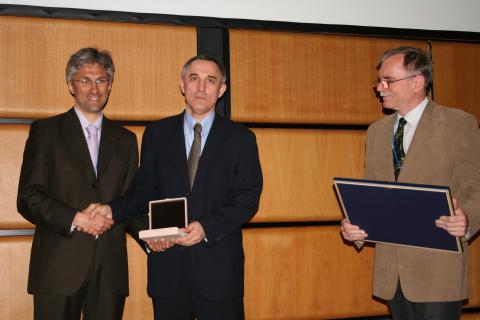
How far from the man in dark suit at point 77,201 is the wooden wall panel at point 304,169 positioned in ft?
3.34

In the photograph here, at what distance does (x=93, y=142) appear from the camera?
2.67 m

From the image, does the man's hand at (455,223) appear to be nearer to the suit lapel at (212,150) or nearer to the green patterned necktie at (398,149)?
the green patterned necktie at (398,149)

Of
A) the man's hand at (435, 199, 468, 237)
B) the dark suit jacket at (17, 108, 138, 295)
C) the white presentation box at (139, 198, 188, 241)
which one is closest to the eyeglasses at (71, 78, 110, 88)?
the dark suit jacket at (17, 108, 138, 295)

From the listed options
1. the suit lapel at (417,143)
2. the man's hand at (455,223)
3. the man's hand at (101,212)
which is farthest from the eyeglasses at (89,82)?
the man's hand at (455,223)

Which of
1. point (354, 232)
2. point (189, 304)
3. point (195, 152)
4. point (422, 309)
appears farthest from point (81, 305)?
point (422, 309)

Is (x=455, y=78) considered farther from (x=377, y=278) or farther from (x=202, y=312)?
(x=202, y=312)

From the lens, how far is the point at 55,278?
240cm

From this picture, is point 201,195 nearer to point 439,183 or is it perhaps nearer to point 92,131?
point 92,131

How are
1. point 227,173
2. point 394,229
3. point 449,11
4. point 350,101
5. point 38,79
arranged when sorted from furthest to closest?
point 449,11 → point 350,101 → point 38,79 → point 227,173 → point 394,229

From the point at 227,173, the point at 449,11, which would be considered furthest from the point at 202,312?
the point at 449,11

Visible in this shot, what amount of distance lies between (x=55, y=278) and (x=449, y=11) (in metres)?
3.42

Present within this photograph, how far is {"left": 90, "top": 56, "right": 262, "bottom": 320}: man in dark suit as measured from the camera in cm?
239

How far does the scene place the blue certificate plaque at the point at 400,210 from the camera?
2021 mm

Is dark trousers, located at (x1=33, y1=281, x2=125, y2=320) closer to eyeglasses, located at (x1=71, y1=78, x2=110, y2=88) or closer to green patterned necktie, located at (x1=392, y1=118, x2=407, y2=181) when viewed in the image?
eyeglasses, located at (x1=71, y1=78, x2=110, y2=88)
